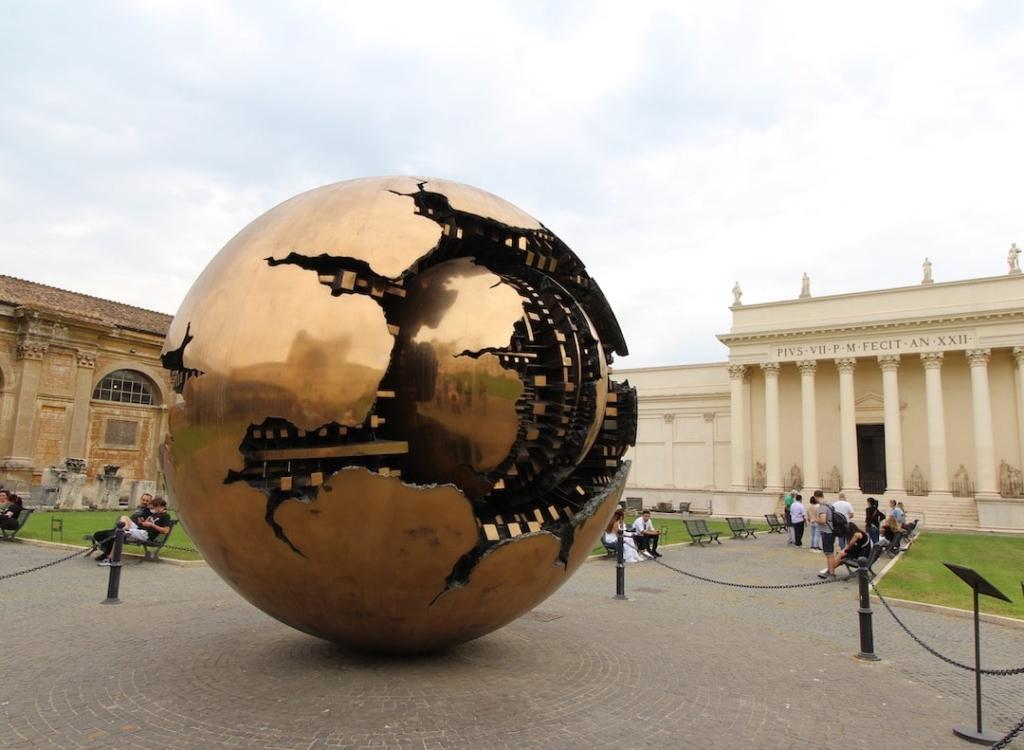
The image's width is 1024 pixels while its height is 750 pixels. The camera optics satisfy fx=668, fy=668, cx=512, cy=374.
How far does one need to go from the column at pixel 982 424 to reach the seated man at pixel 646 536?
111ft

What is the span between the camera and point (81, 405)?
117 feet

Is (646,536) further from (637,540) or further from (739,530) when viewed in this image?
(739,530)

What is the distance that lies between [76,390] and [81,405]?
834mm

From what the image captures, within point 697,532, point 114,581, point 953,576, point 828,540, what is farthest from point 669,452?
point 114,581

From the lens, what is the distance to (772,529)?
29.3 m

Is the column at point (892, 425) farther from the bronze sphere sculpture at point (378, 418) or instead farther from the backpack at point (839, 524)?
the bronze sphere sculpture at point (378, 418)

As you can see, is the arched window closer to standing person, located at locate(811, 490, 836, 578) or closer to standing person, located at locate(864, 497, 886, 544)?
standing person, located at locate(811, 490, 836, 578)

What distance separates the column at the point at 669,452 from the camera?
176ft

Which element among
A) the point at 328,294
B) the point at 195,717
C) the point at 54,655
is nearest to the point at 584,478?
the point at 328,294

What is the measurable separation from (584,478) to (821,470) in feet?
152

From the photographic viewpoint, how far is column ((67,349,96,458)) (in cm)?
3519

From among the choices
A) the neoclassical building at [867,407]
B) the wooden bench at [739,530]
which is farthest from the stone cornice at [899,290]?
the wooden bench at [739,530]

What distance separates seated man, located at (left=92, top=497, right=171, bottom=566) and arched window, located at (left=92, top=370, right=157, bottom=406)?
26.1m

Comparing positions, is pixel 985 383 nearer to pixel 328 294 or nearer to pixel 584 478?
pixel 584 478
